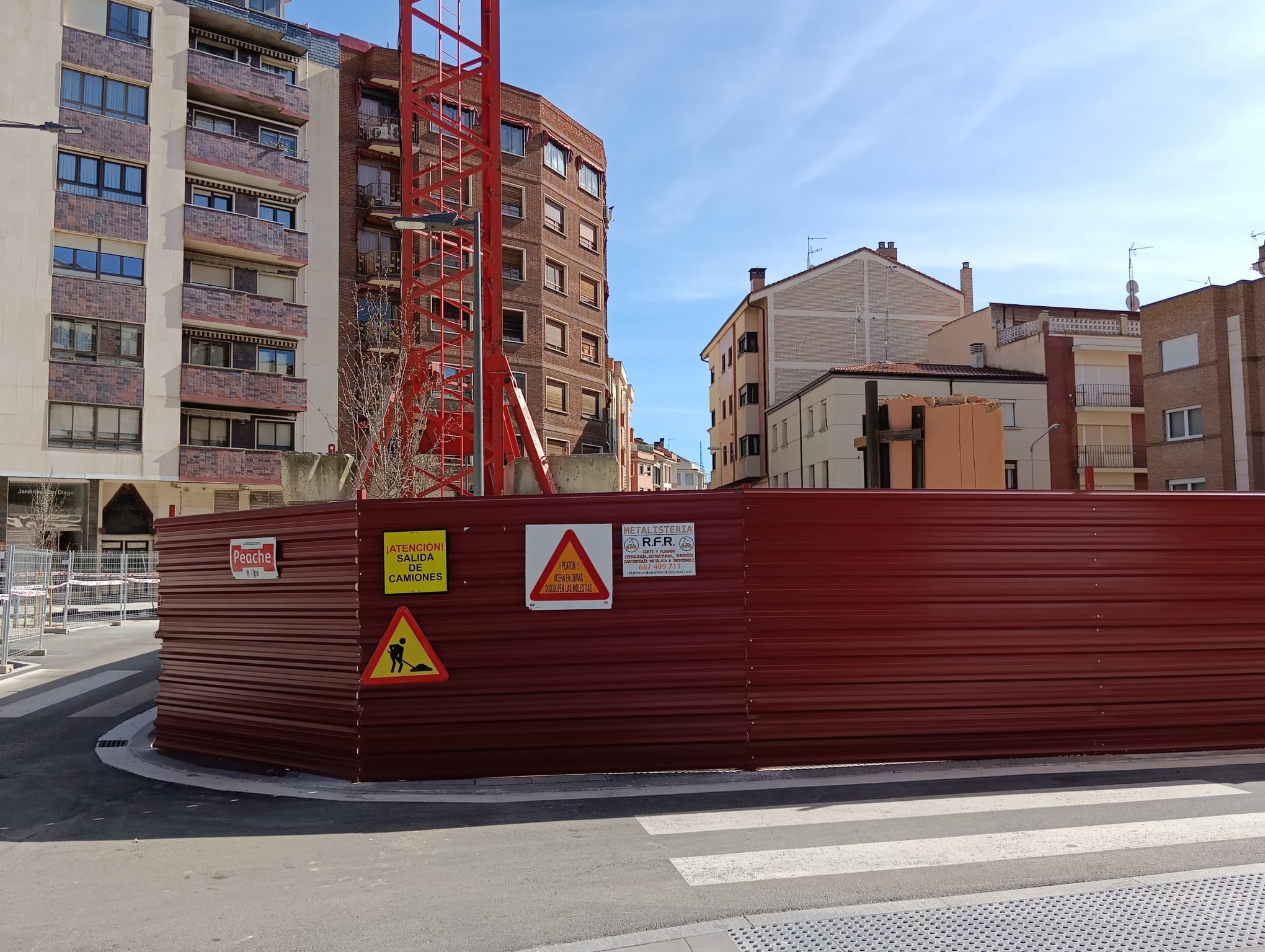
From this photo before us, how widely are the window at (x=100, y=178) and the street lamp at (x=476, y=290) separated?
2432cm

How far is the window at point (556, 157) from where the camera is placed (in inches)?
1635

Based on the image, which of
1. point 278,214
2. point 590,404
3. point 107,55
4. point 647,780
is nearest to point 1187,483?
point 590,404

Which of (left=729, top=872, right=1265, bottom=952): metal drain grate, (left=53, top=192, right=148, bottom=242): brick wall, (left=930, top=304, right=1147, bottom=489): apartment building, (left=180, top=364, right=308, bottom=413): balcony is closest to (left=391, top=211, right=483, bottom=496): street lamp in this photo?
(left=729, top=872, right=1265, bottom=952): metal drain grate

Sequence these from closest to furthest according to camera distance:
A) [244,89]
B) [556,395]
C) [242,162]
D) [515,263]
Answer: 1. [242,162]
2. [244,89]
3. [515,263]
4. [556,395]

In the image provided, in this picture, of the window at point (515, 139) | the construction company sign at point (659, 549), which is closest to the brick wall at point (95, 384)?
the window at point (515, 139)

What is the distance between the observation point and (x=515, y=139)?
40594 mm

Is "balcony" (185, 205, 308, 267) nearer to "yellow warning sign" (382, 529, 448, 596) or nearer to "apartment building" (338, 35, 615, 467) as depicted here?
"apartment building" (338, 35, 615, 467)

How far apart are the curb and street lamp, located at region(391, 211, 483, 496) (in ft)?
18.4

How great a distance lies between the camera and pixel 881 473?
10047 millimetres

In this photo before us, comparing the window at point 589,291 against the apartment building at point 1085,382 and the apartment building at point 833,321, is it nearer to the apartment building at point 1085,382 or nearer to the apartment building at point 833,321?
the apartment building at point 833,321

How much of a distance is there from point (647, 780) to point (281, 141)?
115ft

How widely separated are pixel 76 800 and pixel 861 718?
5580 millimetres

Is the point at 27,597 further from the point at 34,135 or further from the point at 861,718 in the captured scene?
the point at 34,135

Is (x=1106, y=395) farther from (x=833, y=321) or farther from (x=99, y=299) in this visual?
(x=99, y=299)
